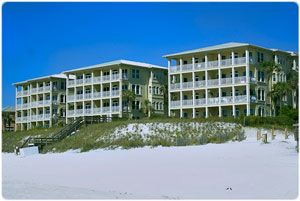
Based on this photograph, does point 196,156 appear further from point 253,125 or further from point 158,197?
point 253,125

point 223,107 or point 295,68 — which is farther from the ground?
point 295,68

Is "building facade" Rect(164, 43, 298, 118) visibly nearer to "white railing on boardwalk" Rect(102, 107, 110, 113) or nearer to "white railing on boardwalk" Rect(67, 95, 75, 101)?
"white railing on boardwalk" Rect(102, 107, 110, 113)

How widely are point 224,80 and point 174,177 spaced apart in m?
39.0

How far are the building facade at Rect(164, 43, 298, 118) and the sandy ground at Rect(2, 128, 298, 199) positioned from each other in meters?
28.4

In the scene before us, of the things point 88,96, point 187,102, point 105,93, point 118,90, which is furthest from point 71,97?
point 187,102

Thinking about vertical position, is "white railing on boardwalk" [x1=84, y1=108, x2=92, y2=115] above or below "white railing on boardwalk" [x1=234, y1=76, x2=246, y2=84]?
below

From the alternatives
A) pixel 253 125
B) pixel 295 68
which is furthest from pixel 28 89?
pixel 253 125

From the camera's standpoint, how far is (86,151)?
122 feet

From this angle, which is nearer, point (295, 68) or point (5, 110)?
point (295, 68)

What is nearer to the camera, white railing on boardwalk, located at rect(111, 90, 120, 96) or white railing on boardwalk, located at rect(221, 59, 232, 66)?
white railing on boardwalk, located at rect(221, 59, 232, 66)

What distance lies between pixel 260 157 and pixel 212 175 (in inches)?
225

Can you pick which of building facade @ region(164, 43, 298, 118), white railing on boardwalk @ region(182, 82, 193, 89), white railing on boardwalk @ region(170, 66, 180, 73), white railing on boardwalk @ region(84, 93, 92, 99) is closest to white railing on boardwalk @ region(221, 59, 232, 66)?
building facade @ region(164, 43, 298, 118)

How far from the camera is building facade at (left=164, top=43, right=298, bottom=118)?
55750mm

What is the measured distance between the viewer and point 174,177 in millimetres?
19219
